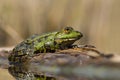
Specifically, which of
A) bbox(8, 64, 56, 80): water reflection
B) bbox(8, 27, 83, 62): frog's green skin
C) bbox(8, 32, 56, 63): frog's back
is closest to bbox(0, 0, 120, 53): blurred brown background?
bbox(8, 27, 83, 62): frog's green skin

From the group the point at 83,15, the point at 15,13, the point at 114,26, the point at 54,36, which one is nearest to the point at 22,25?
Answer: the point at 15,13

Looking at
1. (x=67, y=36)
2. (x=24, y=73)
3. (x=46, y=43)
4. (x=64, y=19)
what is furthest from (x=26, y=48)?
(x=64, y=19)

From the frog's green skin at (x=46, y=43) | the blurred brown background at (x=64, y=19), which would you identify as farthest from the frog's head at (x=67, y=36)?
the blurred brown background at (x=64, y=19)

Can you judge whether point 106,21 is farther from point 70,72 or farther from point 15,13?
point 70,72

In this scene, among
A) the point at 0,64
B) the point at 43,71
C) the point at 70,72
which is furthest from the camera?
the point at 0,64

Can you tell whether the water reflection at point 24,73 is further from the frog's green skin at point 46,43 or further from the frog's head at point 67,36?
the frog's head at point 67,36

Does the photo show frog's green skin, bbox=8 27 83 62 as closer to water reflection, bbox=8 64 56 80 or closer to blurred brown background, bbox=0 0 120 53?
water reflection, bbox=8 64 56 80
